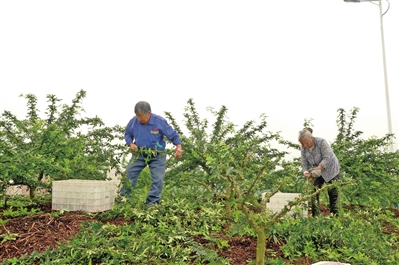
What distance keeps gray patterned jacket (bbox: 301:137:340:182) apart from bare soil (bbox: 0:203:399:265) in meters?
2.89

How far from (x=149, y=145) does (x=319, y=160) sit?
128 inches

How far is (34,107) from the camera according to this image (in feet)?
32.2

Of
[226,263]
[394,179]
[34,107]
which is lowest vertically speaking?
[226,263]

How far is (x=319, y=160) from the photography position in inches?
292

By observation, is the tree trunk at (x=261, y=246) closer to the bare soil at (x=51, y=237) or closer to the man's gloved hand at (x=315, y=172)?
the bare soil at (x=51, y=237)

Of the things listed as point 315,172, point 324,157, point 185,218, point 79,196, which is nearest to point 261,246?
point 185,218

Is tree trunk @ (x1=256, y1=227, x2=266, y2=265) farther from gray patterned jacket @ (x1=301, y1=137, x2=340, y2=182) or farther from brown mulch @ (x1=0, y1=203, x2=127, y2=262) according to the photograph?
gray patterned jacket @ (x1=301, y1=137, x2=340, y2=182)

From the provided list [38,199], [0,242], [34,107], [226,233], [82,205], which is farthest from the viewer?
[34,107]

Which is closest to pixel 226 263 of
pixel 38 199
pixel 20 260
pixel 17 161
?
pixel 20 260

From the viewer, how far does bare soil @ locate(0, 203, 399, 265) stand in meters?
4.29

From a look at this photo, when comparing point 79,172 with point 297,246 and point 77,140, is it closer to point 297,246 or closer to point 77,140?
point 77,140

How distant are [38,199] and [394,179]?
8507 mm

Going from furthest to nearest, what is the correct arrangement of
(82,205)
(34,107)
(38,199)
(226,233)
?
(34,107) → (38,199) → (82,205) → (226,233)

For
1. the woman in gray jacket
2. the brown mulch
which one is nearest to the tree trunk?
the brown mulch
